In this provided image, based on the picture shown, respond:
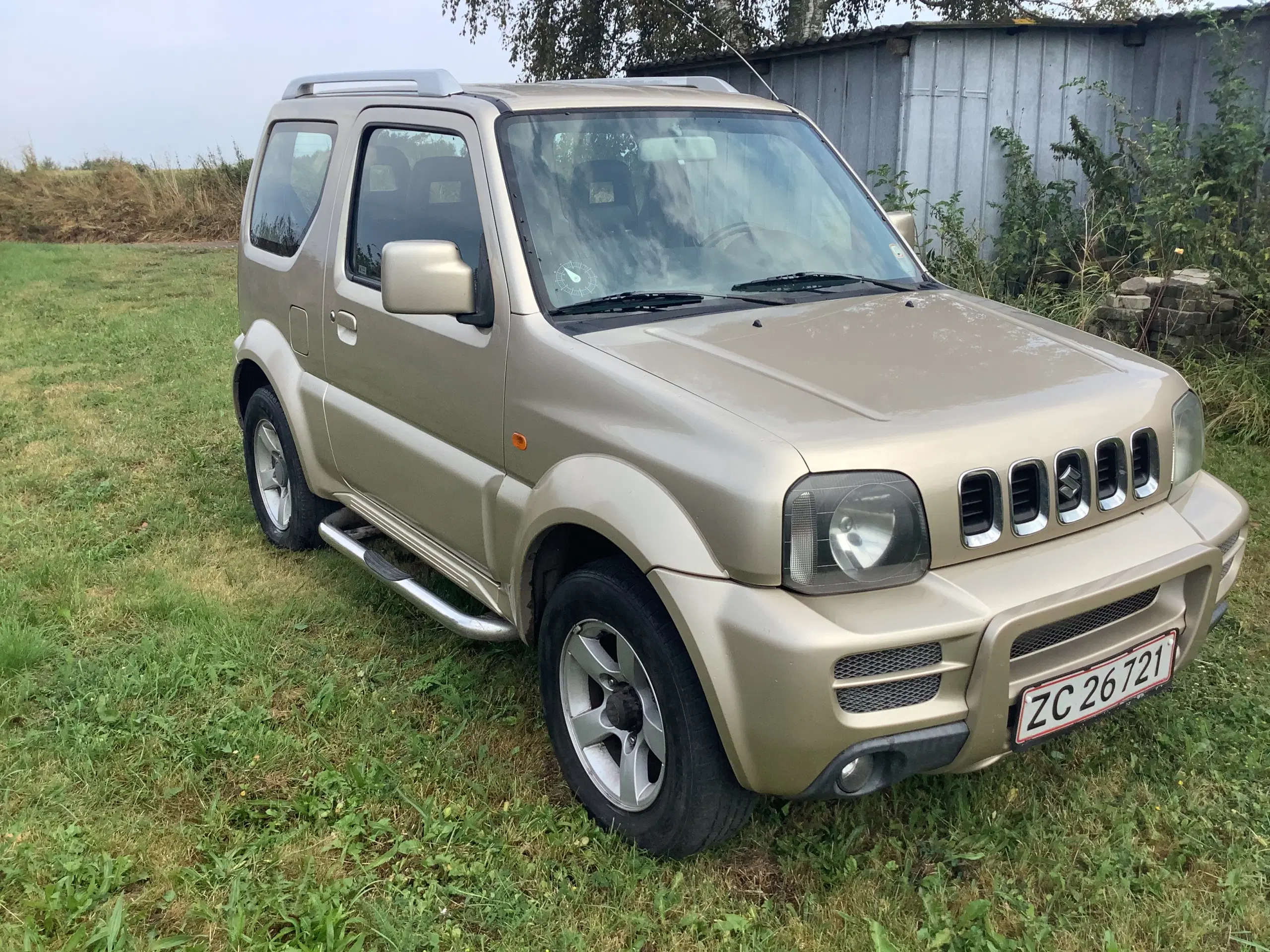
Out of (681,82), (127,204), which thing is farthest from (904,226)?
(127,204)

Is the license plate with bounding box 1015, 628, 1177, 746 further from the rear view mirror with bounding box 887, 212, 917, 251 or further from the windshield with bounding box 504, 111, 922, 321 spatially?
the rear view mirror with bounding box 887, 212, 917, 251

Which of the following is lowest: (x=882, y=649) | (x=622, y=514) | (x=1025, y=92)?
(x=882, y=649)

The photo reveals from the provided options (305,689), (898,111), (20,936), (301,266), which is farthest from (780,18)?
(20,936)

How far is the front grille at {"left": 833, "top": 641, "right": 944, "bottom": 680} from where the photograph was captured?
211 cm

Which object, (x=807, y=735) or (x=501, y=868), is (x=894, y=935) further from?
(x=501, y=868)

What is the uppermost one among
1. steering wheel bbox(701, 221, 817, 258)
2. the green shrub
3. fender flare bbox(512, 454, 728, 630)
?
steering wheel bbox(701, 221, 817, 258)

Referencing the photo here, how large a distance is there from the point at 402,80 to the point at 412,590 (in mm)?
1849

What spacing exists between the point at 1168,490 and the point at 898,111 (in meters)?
6.56

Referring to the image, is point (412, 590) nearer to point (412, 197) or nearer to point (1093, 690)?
point (412, 197)

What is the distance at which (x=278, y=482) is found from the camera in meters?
4.74

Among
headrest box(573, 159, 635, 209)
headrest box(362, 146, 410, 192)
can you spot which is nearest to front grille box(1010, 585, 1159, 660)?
headrest box(573, 159, 635, 209)

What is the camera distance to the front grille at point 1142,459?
2.55 meters

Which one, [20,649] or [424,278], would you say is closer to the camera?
[424,278]

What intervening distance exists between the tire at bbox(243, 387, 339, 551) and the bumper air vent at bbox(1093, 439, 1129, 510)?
10.0ft
